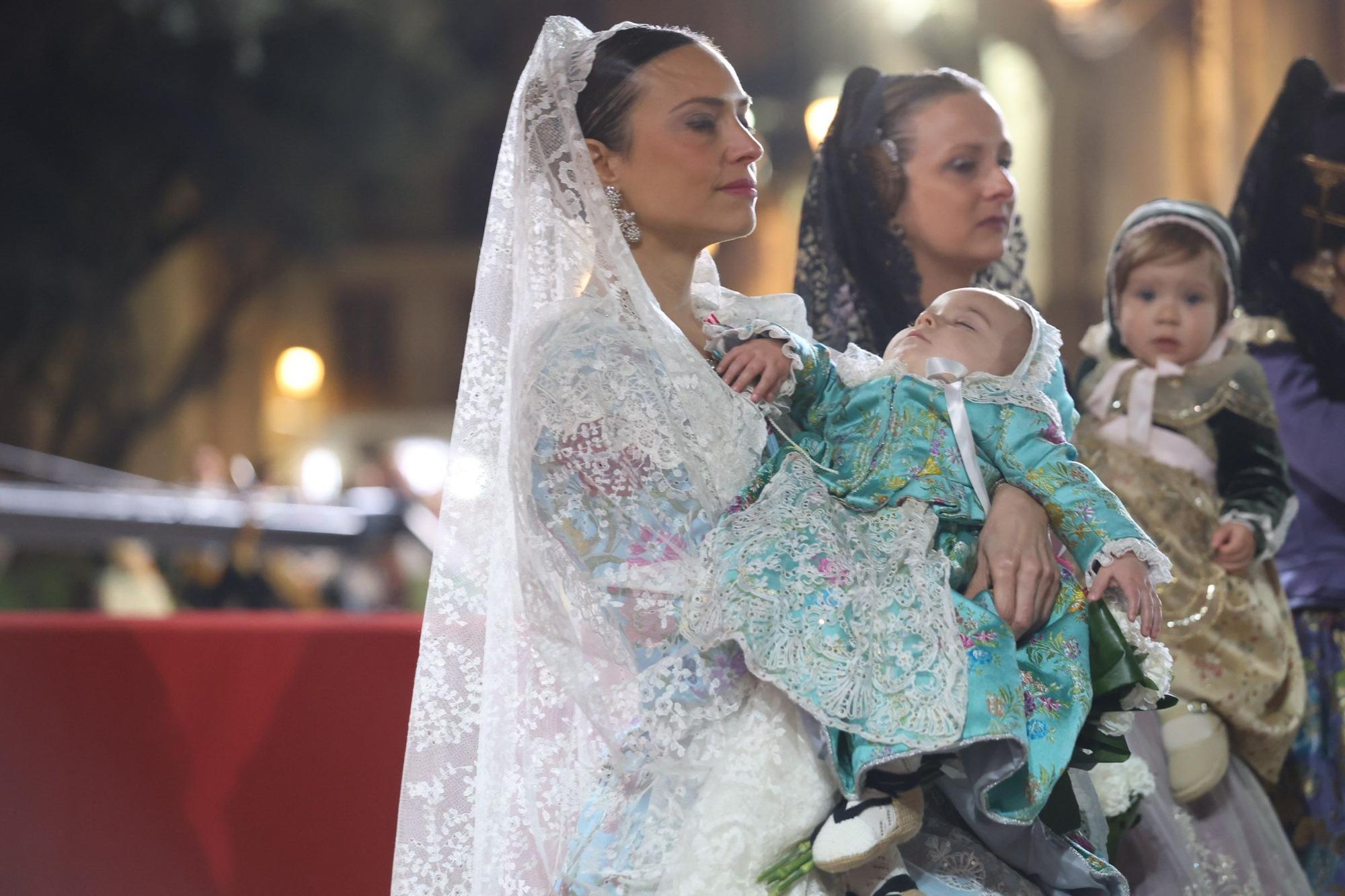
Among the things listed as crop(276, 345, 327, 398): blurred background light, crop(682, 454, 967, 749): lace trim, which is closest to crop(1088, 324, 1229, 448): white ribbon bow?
crop(682, 454, 967, 749): lace trim

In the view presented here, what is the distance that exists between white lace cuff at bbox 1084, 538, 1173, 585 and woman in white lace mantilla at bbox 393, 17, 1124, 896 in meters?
0.43

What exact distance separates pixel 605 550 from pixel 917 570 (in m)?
0.47

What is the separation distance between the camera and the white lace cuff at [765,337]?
230 cm

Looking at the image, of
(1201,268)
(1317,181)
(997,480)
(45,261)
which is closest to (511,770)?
(997,480)

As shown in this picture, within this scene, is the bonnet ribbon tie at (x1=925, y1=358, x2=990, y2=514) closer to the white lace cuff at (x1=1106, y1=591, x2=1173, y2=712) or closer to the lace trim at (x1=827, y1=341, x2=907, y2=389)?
the lace trim at (x1=827, y1=341, x2=907, y2=389)

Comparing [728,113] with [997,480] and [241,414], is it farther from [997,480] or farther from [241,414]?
[241,414]

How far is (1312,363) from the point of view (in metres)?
3.47

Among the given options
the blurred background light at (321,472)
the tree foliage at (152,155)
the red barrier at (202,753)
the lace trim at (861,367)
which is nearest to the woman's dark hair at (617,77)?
the lace trim at (861,367)

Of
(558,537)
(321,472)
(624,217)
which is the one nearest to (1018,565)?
(558,537)

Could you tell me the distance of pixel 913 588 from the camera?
2.05 meters

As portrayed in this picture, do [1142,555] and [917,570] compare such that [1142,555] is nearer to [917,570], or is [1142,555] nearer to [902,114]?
[917,570]

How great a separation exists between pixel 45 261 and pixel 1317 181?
631 inches

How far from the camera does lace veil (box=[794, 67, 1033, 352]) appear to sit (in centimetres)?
304

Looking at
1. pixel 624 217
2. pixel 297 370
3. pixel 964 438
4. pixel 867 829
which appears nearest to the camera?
pixel 867 829
